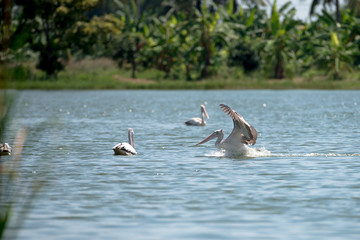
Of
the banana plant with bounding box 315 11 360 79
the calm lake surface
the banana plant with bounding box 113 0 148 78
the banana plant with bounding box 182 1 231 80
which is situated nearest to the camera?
the calm lake surface

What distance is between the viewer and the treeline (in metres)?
57.7

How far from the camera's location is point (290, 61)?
198 ft

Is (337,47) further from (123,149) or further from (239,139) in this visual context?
(123,149)

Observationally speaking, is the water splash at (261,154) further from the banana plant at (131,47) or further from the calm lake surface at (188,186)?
the banana plant at (131,47)

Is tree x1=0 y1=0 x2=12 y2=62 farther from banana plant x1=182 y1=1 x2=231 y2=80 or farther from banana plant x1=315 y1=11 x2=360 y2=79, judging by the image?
banana plant x1=182 y1=1 x2=231 y2=80

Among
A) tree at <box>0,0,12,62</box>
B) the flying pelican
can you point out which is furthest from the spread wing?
tree at <box>0,0,12,62</box>

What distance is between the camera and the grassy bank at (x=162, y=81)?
189 feet

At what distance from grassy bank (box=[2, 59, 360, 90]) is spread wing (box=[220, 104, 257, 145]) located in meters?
41.1

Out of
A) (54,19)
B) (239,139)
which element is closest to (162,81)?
A: (54,19)

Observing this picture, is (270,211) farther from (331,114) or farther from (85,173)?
(331,114)

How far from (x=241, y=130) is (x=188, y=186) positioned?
414 cm

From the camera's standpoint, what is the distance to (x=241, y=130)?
Answer: 629 inches

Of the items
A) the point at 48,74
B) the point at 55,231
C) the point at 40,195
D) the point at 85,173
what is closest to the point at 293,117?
the point at 85,173

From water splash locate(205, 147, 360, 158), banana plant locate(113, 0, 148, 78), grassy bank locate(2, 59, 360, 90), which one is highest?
banana plant locate(113, 0, 148, 78)
